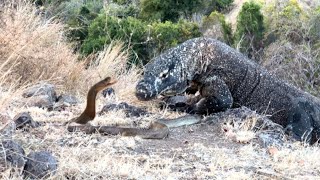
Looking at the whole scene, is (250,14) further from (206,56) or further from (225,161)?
(225,161)

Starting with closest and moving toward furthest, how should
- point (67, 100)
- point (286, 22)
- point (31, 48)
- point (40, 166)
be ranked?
point (40, 166) < point (67, 100) < point (31, 48) < point (286, 22)

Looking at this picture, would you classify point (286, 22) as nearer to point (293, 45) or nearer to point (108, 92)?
point (293, 45)

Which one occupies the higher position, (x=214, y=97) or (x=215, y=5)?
(x=214, y=97)

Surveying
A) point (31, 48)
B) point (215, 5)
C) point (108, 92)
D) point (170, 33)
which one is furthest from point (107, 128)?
point (215, 5)

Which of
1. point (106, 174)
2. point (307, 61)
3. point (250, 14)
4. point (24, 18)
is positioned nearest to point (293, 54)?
point (307, 61)

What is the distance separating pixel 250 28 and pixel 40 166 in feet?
38.8

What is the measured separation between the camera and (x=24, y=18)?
8.77m

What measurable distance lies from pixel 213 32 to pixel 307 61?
4.31m

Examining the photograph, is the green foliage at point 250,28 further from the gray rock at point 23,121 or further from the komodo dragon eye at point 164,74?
the gray rock at point 23,121

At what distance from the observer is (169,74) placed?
601 centimetres

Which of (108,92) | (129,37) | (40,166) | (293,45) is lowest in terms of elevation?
(293,45)

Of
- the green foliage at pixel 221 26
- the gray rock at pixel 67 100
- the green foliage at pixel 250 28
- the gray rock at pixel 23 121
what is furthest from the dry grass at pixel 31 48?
the green foliage at pixel 221 26

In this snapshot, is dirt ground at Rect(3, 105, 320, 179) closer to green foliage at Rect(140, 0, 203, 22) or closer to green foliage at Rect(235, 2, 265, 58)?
green foliage at Rect(235, 2, 265, 58)

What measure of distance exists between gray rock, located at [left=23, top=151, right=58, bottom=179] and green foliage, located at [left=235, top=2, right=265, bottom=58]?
36.5 feet
